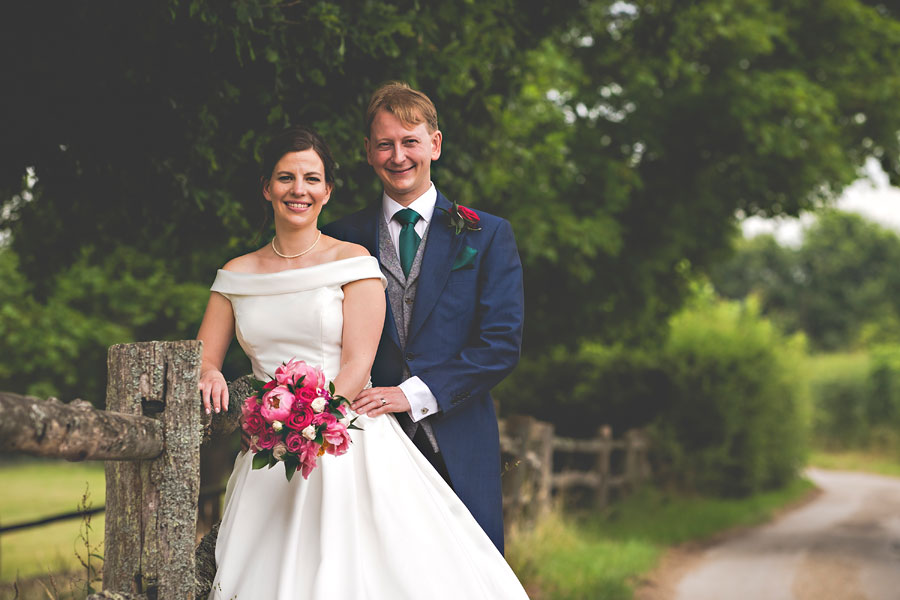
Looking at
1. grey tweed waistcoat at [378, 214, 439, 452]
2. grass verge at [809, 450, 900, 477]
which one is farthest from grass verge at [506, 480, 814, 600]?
grass verge at [809, 450, 900, 477]

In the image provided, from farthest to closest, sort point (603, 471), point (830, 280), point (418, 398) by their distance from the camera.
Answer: point (830, 280) → point (603, 471) → point (418, 398)

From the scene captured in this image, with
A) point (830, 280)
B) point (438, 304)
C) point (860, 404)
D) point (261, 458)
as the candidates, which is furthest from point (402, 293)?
point (830, 280)

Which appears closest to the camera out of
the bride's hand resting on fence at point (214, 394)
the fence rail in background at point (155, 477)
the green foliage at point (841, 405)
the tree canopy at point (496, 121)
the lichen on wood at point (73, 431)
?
the lichen on wood at point (73, 431)

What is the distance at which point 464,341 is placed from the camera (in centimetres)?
318

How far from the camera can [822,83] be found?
36.1 ft

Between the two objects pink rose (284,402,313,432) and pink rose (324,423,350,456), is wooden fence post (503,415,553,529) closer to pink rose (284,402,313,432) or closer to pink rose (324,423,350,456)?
pink rose (324,423,350,456)

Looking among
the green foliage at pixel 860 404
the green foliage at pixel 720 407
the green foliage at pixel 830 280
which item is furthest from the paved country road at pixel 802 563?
the green foliage at pixel 830 280

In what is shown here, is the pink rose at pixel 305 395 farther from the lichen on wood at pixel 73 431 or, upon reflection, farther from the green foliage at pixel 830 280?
the green foliage at pixel 830 280

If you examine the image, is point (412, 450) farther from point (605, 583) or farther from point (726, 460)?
point (726, 460)

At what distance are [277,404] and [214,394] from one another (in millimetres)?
338

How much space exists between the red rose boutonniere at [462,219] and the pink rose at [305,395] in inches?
35.9

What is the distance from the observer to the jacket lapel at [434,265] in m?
→ 3.12

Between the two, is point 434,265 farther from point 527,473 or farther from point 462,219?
point 527,473

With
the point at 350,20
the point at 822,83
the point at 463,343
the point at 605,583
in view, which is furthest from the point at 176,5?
the point at 822,83
